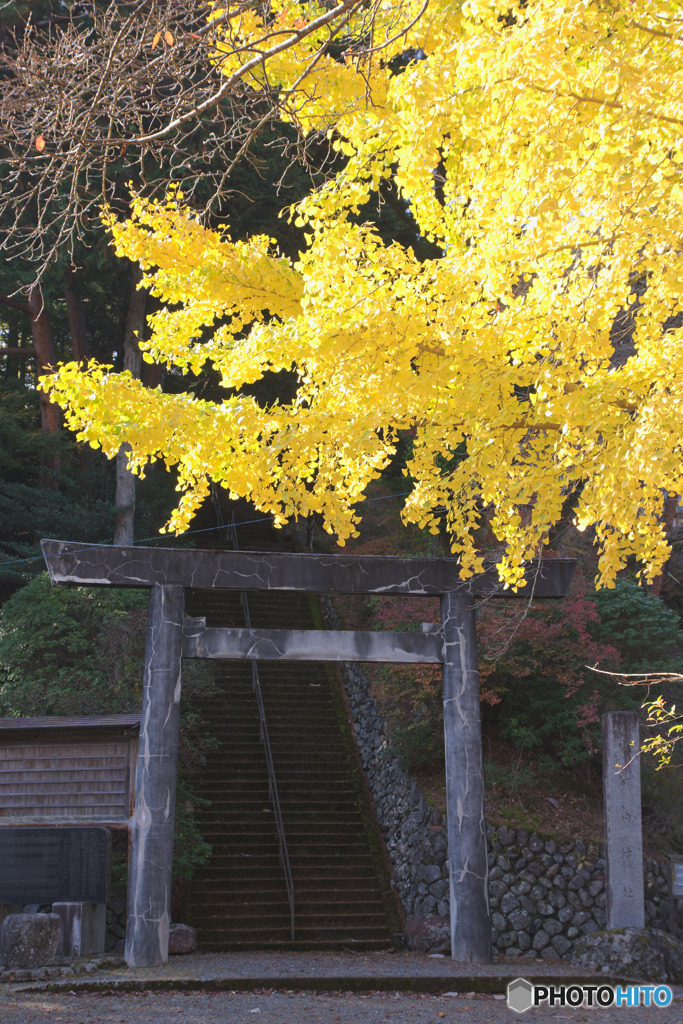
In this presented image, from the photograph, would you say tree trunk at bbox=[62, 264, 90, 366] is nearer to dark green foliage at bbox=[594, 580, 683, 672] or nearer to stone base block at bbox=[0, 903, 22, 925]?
stone base block at bbox=[0, 903, 22, 925]

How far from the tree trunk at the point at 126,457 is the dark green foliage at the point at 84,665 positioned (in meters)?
2.70

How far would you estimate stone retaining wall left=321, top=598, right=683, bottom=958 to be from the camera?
9094 mm

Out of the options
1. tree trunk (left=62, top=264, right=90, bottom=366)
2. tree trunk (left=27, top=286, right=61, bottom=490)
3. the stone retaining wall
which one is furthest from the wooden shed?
tree trunk (left=62, top=264, right=90, bottom=366)

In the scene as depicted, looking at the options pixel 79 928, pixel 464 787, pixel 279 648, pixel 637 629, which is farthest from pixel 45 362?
pixel 637 629

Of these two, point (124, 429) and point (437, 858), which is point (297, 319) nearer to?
point (124, 429)

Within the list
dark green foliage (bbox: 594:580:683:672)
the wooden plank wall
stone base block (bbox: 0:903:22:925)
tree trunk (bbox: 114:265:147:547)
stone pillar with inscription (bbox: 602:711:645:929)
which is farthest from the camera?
tree trunk (bbox: 114:265:147:547)

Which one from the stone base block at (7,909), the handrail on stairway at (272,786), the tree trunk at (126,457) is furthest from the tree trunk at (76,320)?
the stone base block at (7,909)

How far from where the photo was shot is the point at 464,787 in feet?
25.3

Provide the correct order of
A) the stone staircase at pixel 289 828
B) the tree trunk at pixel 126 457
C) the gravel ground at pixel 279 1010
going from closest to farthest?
the gravel ground at pixel 279 1010
the stone staircase at pixel 289 828
the tree trunk at pixel 126 457

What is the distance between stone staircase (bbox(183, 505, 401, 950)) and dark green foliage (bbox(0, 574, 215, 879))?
0.53 metres

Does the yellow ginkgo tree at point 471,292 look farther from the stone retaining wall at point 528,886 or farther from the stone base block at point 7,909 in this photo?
the stone retaining wall at point 528,886

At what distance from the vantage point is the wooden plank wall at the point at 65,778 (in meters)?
8.12

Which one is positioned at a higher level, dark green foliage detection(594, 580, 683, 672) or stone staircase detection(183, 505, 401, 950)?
dark green foliage detection(594, 580, 683, 672)

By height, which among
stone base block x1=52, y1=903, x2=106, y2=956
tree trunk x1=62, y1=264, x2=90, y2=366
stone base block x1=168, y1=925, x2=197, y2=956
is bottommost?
stone base block x1=168, y1=925, x2=197, y2=956
